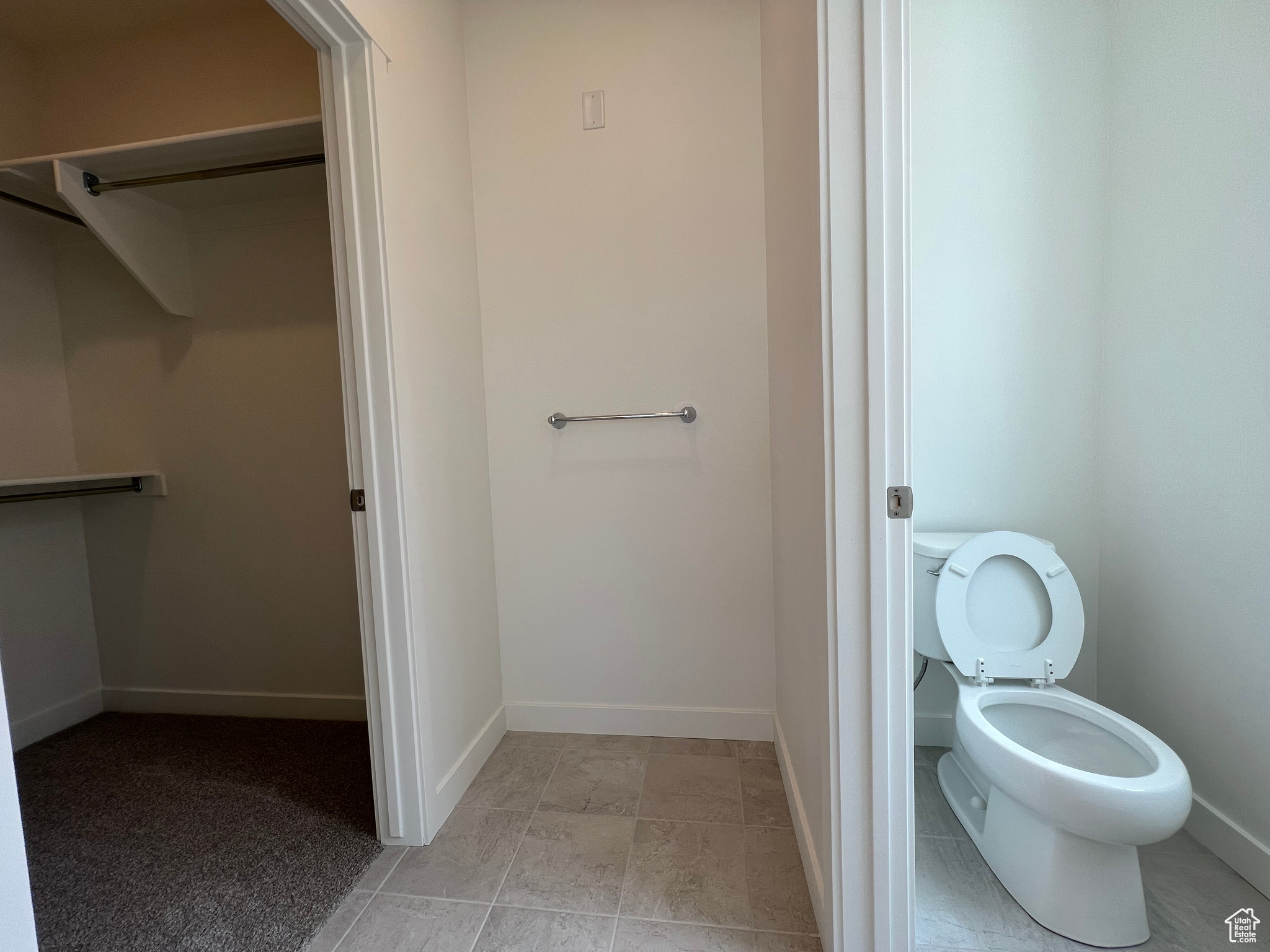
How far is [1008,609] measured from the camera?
1503 millimetres

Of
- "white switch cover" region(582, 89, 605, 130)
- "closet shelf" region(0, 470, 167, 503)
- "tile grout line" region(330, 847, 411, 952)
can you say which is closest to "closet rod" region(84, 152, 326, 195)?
"white switch cover" region(582, 89, 605, 130)

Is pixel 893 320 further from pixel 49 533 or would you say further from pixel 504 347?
pixel 49 533

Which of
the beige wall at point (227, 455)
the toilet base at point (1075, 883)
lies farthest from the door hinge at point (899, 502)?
the beige wall at point (227, 455)

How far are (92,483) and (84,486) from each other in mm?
36

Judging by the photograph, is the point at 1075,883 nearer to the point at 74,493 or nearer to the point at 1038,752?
the point at 1038,752

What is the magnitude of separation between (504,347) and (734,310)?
77 centimetres

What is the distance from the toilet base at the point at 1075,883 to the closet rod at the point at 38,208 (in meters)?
3.15

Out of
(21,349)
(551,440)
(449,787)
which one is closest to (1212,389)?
(551,440)

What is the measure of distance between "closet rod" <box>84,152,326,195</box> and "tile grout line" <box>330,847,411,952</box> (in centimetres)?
188

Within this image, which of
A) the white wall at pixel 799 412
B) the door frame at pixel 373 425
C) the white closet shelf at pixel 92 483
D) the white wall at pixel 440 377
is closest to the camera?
→ the white wall at pixel 799 412

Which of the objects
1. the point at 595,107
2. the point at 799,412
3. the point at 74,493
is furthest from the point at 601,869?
the point at 595,107

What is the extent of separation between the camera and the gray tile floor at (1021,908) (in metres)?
1.15

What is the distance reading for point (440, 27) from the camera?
1.70 m

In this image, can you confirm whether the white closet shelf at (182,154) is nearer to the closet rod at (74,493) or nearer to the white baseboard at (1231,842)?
the closet rod at (74,493)
